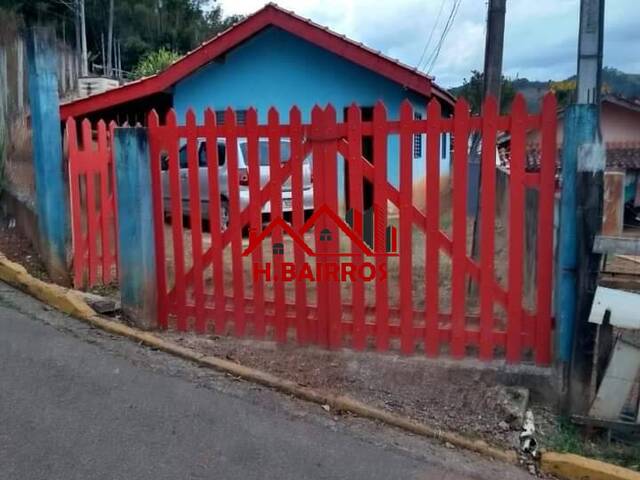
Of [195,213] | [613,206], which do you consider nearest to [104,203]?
[195,213]

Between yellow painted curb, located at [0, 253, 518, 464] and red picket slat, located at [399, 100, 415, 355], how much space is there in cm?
67

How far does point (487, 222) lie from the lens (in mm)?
3928

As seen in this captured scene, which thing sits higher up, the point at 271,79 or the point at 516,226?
the point at 271,79

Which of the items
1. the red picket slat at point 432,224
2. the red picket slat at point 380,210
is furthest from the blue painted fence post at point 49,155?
the red picket slat at point 432,224

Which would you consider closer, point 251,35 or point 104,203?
point 104,203

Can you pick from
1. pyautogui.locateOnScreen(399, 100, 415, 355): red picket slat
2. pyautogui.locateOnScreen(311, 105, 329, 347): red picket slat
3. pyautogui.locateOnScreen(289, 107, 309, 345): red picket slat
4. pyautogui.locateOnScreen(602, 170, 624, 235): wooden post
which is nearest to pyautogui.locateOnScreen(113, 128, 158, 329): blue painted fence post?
pyautogui.locateOnScreen(289, 107, 309, 345): red picket slat

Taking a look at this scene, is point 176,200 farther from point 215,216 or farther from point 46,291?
point 46,291

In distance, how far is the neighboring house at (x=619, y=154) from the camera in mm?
7504

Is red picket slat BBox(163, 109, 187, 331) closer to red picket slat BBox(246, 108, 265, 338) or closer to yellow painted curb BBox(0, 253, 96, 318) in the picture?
red picket slat BBox(246, 108, 265, 338)

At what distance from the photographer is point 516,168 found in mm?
3805

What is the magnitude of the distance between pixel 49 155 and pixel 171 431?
10.6 ft

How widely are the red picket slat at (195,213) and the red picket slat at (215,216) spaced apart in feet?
0.30

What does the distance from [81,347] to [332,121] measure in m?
2.27

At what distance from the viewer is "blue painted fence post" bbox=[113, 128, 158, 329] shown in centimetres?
459
